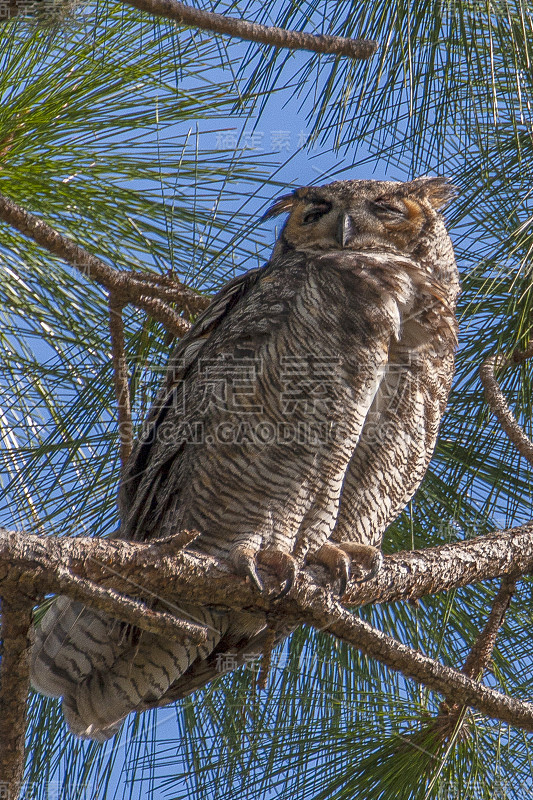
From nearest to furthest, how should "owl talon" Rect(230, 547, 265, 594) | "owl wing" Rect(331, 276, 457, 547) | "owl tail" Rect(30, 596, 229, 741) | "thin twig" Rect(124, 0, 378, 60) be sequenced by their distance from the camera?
"thin twig" Rect(124, 0, 378, 60) → "owl talon" Rect(230, 547, 265, 594) → "owl tail" Rect(30, 596, 229, 741) → "owl wing" Rect(331, 276, 457, 547)

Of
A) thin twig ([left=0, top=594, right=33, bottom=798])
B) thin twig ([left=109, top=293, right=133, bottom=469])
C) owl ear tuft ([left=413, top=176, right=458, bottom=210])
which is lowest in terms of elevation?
thin twig ([left=0, top=594, right=33, bottom=798])

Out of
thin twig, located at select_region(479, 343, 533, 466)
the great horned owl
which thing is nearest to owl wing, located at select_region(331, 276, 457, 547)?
the great horned owl

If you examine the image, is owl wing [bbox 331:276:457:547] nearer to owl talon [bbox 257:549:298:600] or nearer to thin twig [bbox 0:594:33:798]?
owl talon [bbox 257:549:298:600]

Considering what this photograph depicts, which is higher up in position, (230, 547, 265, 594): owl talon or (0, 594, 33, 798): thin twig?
(230, 547, 265, 594): owl talon

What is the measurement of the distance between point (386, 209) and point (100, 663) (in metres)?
1.30

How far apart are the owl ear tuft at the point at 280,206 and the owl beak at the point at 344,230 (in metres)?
0.28

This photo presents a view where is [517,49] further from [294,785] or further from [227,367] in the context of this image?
[294,785]

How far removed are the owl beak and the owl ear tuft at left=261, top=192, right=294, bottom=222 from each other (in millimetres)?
Answer: 277

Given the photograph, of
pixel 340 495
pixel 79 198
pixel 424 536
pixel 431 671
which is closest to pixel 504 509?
pixel 424 536

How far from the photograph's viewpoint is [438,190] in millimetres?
2383

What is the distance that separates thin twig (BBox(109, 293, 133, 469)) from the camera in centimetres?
180

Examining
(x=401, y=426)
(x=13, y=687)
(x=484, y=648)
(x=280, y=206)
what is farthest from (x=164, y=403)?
(x=13, y=687)

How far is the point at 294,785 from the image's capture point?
1.96 m

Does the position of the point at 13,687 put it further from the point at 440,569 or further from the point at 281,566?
the point at 440,569
